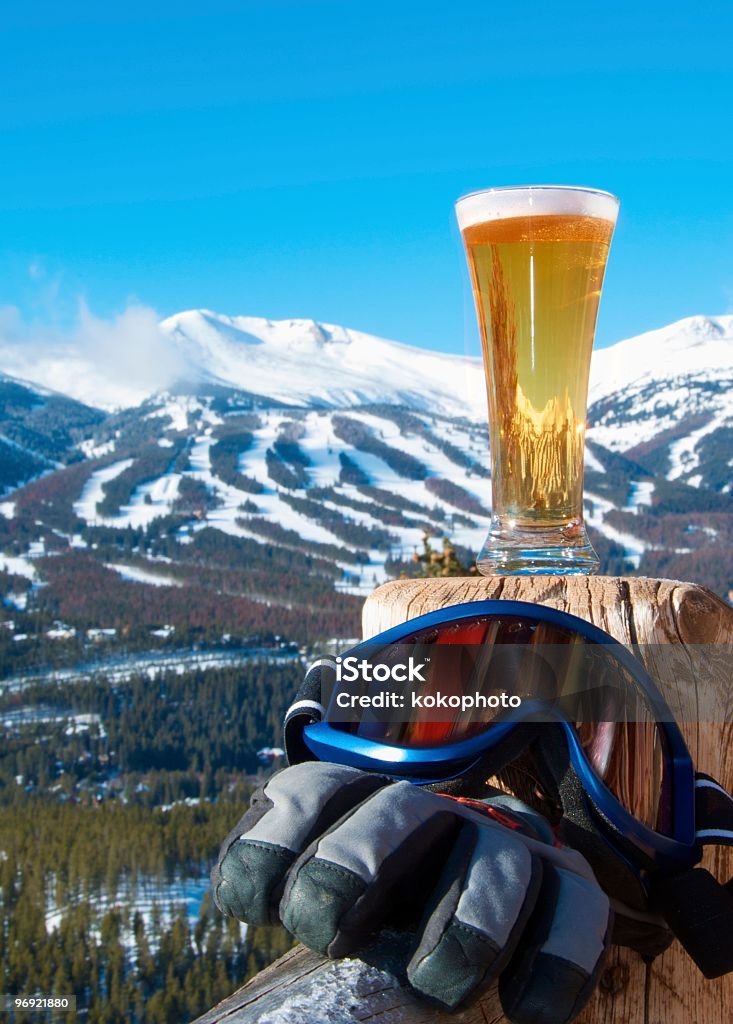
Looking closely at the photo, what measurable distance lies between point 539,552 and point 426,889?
0.92 meters

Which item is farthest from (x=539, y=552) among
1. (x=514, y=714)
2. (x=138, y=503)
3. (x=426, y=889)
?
(x=138, y=503)

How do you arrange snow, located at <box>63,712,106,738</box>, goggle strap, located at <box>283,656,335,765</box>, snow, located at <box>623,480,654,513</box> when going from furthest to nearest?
snow, located at <box>623,480,654,513</box> < snow, located at <box>63,712,106,738</box> < goggle strap, located at <box>283,656,335,765</box>

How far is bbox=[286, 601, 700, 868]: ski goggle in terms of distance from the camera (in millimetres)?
1406

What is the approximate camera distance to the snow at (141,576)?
503 ft

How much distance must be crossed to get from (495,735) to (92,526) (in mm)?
179479

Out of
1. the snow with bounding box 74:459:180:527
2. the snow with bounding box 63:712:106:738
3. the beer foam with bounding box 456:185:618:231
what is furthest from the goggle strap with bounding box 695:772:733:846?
the snow with bounding box 74:459:180:527

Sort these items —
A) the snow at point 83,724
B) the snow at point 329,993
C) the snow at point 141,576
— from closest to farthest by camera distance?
the snow at point 329,993, the snow at point 83,724, the snow at point 141,576

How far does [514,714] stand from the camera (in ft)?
4.73

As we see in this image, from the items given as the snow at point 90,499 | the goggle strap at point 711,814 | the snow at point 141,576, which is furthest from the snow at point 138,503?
the goggle strap at point 711,814

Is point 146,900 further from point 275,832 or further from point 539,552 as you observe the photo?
point 275,832

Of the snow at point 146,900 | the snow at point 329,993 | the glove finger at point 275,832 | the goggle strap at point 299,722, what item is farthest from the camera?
the snow at point 146,900

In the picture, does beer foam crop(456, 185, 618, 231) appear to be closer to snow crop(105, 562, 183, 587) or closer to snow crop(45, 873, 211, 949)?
snow crop(45, 873, 211, 949)

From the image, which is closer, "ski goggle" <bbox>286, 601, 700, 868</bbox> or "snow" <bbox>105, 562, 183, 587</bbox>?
"ski goggle" <bbox>286, 601, 700, 868</bbox>

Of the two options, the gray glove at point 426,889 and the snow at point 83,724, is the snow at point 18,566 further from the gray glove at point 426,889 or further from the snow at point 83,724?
the gray glove at point 426,889
